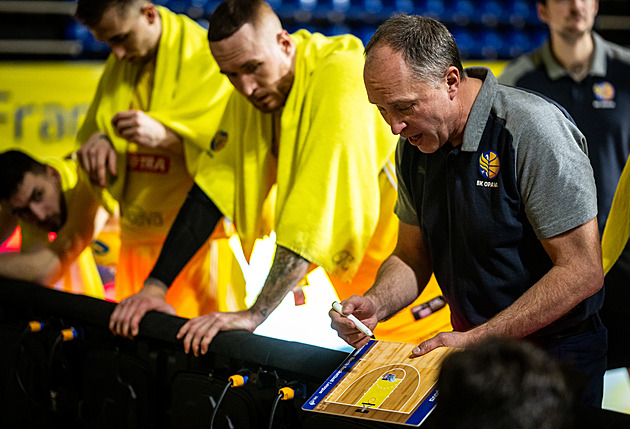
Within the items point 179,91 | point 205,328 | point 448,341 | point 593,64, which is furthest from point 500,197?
point 593,64

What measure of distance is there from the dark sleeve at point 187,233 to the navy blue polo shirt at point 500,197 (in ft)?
2.32

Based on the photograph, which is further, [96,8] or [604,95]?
[604,95]

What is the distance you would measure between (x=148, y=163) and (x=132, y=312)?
65 cm

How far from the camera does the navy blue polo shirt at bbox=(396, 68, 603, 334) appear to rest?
51.5 inches

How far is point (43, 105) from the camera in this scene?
14.7 feet

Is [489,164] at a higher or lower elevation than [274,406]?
higher

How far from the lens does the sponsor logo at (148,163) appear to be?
2314mm

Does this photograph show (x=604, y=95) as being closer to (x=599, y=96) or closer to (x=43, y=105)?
(x=599, y=96)

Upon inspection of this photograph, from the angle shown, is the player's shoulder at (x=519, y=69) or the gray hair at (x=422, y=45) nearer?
the gray hair at (x=422, y=45)

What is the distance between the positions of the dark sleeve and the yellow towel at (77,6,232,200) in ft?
0.52

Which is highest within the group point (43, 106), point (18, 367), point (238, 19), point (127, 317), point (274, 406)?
point (238, 19)

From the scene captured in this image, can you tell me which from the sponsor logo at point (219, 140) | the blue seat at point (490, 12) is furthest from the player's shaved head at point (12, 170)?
the blue seat at point (490, 12)

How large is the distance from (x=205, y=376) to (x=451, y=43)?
32.0 inches

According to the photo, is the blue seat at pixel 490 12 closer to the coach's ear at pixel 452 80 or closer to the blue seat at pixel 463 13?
the blue seat at pixel 463 13
